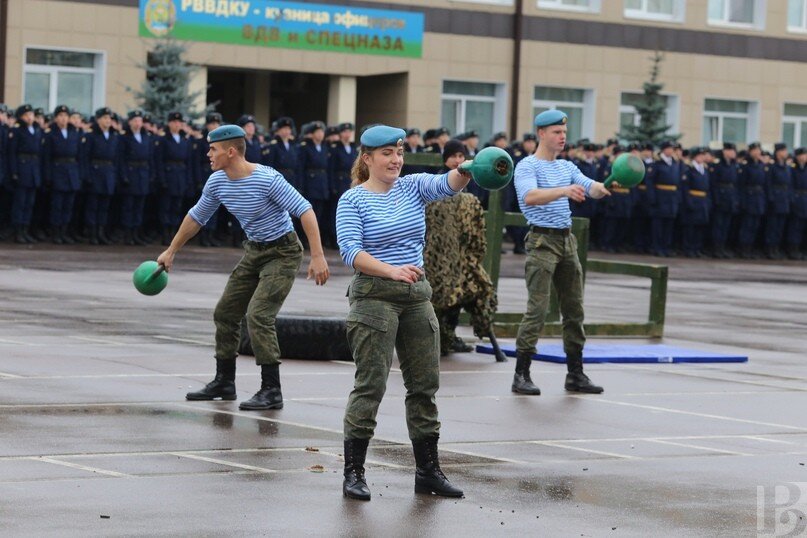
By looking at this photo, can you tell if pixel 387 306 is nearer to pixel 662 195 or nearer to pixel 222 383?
pixel 222 383

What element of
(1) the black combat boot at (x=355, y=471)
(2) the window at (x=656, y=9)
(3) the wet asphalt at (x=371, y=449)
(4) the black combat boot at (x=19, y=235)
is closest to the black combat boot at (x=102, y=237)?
(4) the black combat boot at (x=19, y=235)

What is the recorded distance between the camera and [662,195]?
31.9 metres

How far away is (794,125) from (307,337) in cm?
3172

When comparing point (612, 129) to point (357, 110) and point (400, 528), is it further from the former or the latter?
point (400, 528)

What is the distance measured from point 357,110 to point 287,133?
10.3 m

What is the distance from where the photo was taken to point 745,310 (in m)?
20.9

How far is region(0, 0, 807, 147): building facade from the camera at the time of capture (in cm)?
3231

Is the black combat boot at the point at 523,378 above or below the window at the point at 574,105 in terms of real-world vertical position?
below

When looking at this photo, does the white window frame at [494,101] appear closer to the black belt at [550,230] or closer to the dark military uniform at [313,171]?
the dark military uniform at [313,171]

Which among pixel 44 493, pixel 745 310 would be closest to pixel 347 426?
pixel 44 493

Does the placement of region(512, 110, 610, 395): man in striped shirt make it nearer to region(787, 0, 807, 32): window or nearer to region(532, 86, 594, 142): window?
region(532, 86, 594, 142): window

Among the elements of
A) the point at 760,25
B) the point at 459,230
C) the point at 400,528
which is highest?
the point at 760,25

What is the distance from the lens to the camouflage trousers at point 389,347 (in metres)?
8.31

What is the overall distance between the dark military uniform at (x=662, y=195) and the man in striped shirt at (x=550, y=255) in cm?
1948
